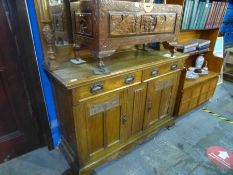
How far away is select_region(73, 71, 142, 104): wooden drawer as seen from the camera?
3.62 feet

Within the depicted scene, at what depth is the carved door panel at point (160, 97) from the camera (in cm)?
159

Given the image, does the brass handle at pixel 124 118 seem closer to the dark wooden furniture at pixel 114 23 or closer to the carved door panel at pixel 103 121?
the carved door panel at pixel 103 121

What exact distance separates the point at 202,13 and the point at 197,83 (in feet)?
2.79

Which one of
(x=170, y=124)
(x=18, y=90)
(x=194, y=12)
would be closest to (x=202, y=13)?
(x=194, y=12)

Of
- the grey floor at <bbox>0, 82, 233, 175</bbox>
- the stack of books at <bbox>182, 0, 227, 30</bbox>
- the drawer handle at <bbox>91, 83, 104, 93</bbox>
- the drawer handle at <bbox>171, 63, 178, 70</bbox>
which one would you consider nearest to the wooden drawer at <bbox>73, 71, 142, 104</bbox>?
the drawer handle at <bbox>91, 83, 104, 93</bbox>

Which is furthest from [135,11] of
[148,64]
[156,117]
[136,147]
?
[136,147]

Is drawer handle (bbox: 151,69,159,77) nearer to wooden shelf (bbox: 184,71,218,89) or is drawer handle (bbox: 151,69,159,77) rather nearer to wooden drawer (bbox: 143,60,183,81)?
wooden drawer (bbox: 143,60,183,81)

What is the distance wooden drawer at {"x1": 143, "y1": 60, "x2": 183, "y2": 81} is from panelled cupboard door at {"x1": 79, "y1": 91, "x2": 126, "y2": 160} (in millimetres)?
285

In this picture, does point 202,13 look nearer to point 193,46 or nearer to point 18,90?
point 193,46

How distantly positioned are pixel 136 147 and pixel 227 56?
2820 millimetres

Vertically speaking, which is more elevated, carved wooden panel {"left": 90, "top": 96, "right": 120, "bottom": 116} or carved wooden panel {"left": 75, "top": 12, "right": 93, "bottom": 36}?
carved wooden panel {"left": 75, "top": 12, "right": 93, "bottom": 36}

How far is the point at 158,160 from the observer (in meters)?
1.60

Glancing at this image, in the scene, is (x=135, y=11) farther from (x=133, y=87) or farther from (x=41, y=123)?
(x=41, y=123)

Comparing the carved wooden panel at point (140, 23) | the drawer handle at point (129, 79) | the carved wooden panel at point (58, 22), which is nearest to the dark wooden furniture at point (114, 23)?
the carved wooden panel at point (140, 23)
